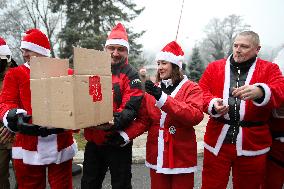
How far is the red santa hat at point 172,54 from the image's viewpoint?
3064mm

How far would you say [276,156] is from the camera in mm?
3400

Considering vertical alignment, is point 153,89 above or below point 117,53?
below

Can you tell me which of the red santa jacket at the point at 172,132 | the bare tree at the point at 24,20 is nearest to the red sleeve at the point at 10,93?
the red santa jacket at the point at 172,132

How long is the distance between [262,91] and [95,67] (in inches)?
57.0

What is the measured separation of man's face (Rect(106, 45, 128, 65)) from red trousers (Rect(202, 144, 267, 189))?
1318 mm

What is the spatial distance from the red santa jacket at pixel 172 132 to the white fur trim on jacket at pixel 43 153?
2.36ft

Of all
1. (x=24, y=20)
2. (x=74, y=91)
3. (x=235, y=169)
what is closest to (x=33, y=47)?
(x=74, y=91)

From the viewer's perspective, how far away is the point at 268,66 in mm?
3006

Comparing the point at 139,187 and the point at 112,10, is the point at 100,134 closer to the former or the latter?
the point at 139,187

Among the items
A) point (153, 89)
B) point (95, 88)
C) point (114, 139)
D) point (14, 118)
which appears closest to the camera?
point (95, 88)

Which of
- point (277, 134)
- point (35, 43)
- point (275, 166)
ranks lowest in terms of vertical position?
point (275, 166)

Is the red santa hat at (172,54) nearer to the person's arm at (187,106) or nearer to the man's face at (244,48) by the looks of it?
the person's arm at (187,106)

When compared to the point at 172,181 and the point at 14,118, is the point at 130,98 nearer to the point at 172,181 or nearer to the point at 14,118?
the point at 172,181

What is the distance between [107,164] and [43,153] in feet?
2.05
